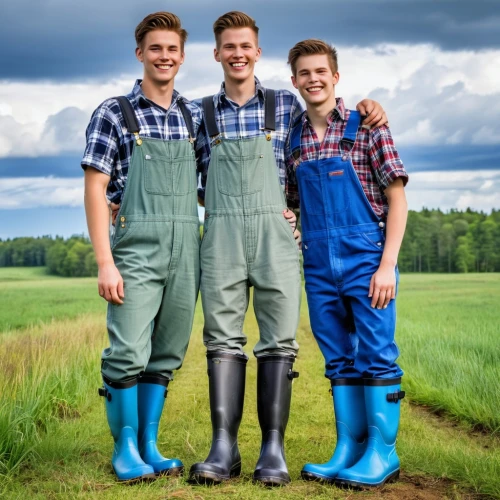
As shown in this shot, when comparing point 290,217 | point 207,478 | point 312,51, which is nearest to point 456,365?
point 290,217

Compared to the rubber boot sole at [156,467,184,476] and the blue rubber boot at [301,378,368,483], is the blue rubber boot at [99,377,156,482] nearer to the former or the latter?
the rubber boot sole at [156,467,184,476]

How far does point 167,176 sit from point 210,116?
40 cm

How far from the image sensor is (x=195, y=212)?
3920mm

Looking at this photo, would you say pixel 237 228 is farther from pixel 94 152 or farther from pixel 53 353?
pixel 53 353

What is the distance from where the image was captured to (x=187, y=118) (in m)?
3.97

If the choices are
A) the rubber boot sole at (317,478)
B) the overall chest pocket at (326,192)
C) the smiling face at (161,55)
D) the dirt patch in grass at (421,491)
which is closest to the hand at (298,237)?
the overall chest pocket at (326,192)

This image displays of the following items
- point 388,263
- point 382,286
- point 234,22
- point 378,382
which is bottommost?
point 378,382

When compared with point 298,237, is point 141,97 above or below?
above

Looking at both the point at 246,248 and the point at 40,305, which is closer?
the point at 246,248

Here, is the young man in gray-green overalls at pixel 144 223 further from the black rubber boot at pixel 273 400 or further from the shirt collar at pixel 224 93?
the black rubber boot at pixel 273 400

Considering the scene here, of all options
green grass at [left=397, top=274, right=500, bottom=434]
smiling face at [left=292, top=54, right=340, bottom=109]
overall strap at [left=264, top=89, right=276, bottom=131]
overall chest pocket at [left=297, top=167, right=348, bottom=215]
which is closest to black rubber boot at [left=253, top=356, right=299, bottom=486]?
overall chest pocket at [left=297, top=167, right=348, bottom=215]

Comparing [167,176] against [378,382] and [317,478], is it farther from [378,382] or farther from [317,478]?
[317,478]

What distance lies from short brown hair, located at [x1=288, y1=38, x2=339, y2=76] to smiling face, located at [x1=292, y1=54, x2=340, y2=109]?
0.02 meters

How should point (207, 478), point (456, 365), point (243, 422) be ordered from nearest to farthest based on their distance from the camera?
point (207, 478) → point (243, 422) → point (456, 365)
